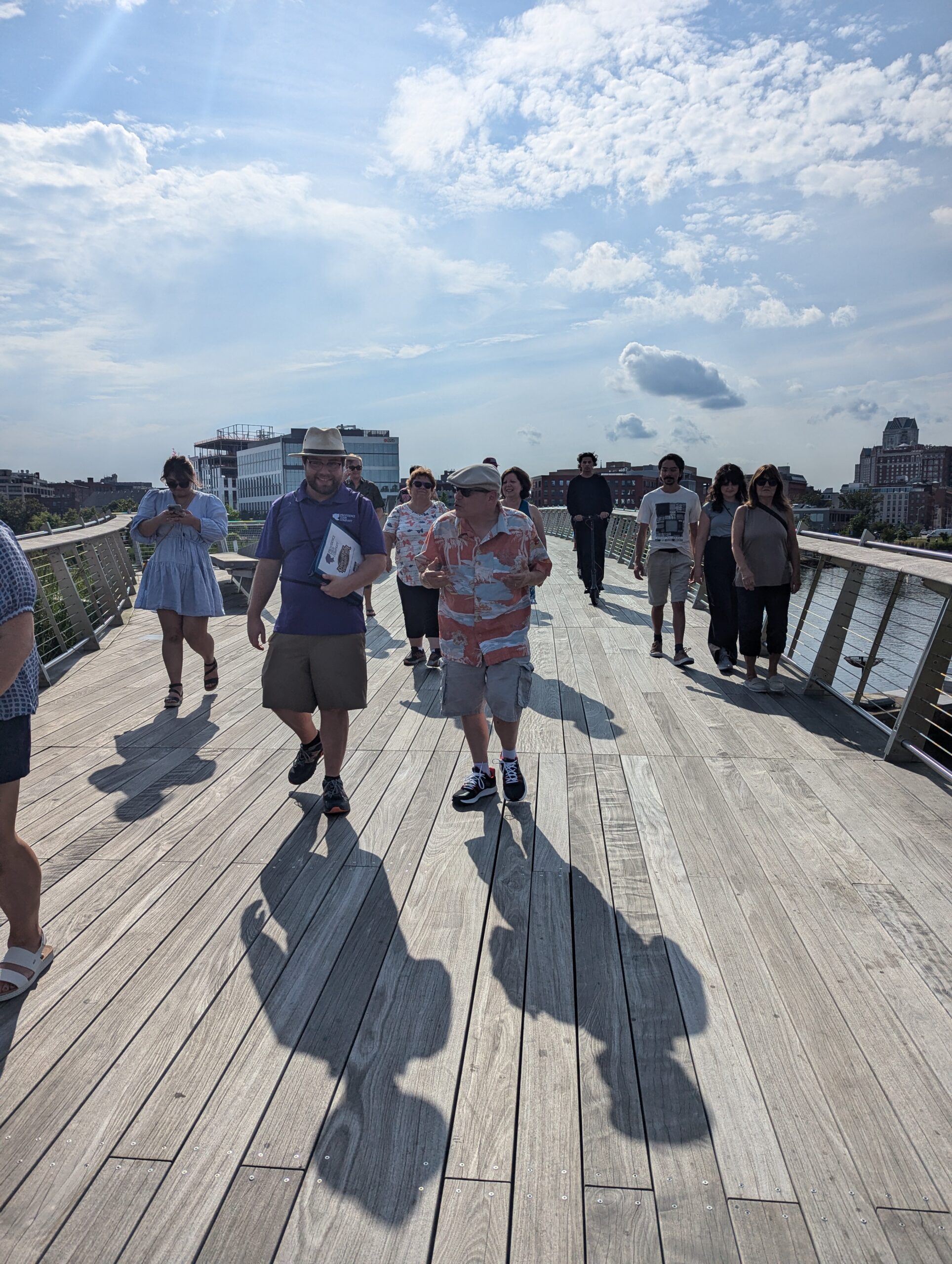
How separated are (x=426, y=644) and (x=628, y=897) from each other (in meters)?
5.39

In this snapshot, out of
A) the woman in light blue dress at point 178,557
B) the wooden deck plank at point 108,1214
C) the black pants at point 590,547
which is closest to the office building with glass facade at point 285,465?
the black pants at point 590,547

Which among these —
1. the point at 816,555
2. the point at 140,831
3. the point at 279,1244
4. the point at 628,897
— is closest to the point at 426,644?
the point at 816,555

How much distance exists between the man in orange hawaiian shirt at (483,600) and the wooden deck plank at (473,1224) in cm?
218

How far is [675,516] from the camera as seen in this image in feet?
22.8

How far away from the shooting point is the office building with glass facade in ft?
350

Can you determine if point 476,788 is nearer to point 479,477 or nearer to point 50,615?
point 479,477

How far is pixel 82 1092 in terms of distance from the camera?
6.83 ft

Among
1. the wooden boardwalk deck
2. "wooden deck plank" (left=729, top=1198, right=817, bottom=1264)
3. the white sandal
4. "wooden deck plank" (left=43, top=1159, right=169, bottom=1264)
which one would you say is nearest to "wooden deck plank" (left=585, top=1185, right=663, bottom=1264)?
the wooden boardwalk deck

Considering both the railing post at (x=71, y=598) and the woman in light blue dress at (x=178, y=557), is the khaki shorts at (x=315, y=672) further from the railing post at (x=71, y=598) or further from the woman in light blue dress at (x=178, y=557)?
the railing post at (x=71, y=598)

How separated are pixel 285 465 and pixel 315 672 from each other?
106249mm

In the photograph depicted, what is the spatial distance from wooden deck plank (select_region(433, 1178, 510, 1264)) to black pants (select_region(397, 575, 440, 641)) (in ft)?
16.6

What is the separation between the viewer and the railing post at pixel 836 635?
5801mm

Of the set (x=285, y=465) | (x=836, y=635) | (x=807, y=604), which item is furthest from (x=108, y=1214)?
(x=285, y=465)

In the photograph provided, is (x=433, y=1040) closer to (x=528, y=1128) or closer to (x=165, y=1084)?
(x=528, y=1128)
